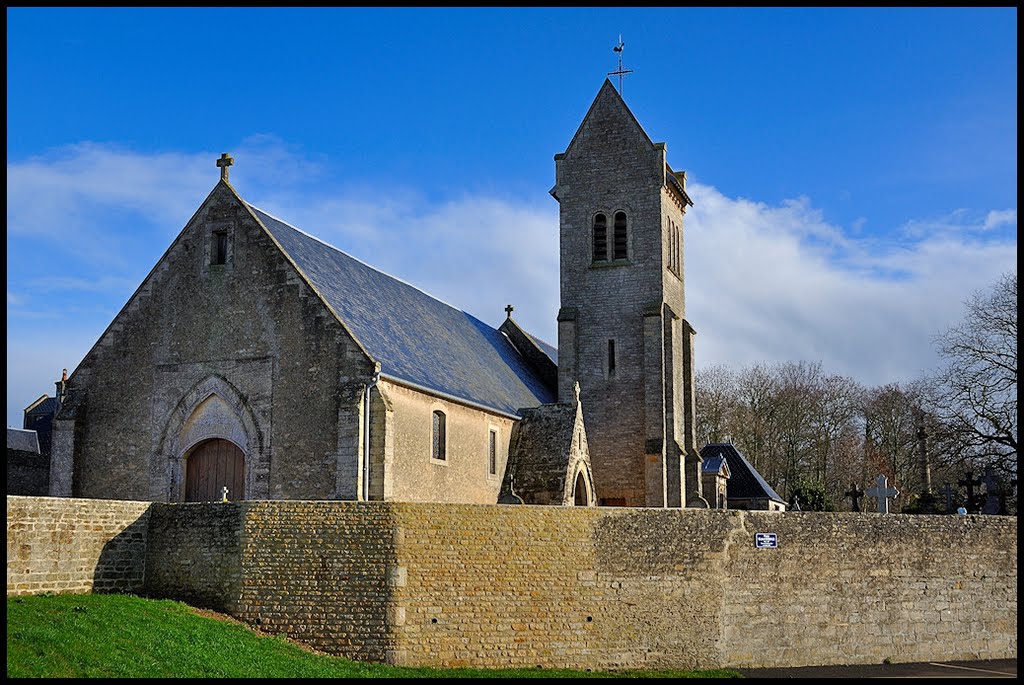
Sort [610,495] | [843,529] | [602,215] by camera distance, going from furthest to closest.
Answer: [602,215] < [610,495] < [843,529]

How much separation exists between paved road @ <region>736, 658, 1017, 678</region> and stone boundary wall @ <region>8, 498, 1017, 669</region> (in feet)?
1.26

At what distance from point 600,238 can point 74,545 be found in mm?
23121

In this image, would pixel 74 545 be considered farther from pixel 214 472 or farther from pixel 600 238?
pixel 600 238

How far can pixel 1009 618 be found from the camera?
2533 centimetres

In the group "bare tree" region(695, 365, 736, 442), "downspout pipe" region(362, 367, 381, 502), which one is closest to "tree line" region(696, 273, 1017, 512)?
"bare tree" region(695, 365, 736, 442)

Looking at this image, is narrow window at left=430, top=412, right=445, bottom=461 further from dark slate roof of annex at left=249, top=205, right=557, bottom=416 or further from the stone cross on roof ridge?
the stone cross on roof ridge

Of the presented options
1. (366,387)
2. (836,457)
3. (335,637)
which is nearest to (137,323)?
(366,387)

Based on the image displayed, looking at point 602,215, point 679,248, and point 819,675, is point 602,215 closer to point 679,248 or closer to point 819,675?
point 679,248

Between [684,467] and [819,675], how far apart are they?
49.1 ft

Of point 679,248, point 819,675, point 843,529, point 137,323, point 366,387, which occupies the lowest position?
point 819,675

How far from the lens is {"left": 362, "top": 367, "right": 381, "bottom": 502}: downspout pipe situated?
25188 millimetres

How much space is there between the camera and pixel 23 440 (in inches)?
1629

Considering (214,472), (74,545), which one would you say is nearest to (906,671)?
(214,472)

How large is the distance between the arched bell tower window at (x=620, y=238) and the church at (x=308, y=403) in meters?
3.55
